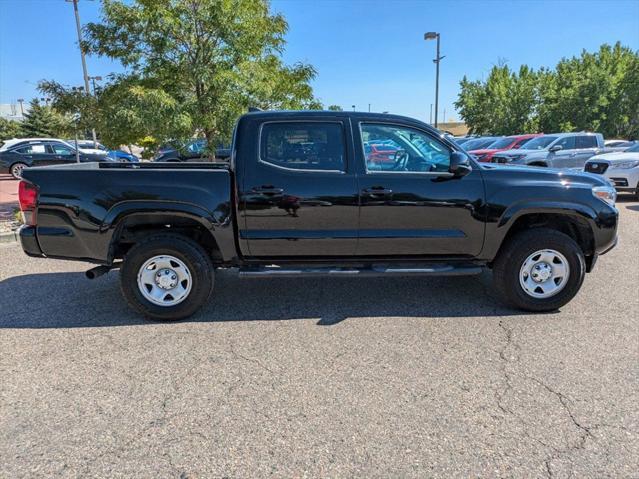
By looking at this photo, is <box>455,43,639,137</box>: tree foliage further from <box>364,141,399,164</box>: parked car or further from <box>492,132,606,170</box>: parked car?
<box>364,141,399,164</box>: parked car

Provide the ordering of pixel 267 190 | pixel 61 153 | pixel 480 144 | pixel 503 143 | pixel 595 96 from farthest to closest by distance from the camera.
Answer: pixel 595 96 → pixel 480 144 → pixel 61 153 → pixel 503 143 → pixel 267 190

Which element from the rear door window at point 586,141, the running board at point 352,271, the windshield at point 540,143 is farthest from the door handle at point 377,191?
the rear door window at point 586,141

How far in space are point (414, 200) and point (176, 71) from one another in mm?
4819

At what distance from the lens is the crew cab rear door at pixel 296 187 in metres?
3.86

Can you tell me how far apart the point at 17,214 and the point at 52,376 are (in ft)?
21.1

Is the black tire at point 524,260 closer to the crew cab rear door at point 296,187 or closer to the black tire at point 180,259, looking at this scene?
the crew cab rear door at point 296,187

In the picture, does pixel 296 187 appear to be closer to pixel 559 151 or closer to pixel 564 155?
pixel 559 151

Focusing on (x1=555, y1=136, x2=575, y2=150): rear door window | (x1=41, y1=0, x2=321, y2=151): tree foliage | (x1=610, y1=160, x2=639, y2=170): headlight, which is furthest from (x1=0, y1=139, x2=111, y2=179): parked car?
(x1=610, y1=160, x2=639, y2=170): headlight

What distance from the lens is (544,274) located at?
4094mm

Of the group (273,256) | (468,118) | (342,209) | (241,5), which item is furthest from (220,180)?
(468,118)

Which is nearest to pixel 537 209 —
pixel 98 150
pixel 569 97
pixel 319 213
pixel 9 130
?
pixel 319 213

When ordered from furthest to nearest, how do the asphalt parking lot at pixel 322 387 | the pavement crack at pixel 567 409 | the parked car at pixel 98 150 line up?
the parked car at pixel 98 150, the pavement crack at pixel 567 409, the asphalt parking lot at pixel 322 387

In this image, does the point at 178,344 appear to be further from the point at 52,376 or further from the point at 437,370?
the point at 437,370

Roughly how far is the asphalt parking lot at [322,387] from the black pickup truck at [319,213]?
46 centimetres
